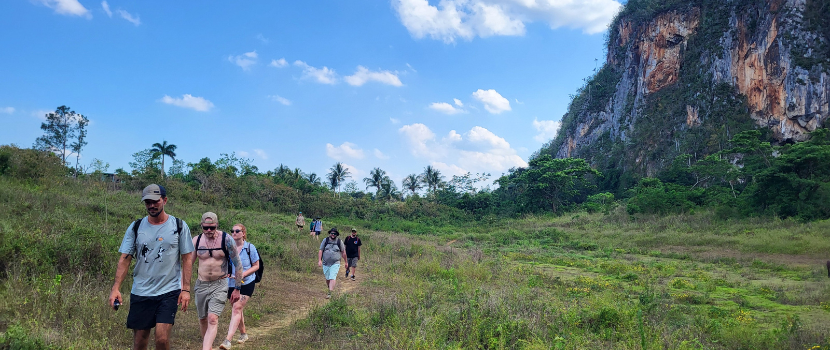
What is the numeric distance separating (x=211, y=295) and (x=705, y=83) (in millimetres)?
59047

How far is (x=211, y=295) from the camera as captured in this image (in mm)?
4328

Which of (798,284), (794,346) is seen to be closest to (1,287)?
(794,346)

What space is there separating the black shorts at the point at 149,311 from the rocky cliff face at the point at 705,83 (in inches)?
1938

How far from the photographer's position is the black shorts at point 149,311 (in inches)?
135

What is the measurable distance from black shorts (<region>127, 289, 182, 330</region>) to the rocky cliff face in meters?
49.2

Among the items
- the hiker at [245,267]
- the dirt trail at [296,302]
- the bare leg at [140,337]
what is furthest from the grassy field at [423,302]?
the bare leg at [140,337]

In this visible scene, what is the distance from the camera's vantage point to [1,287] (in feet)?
16.7

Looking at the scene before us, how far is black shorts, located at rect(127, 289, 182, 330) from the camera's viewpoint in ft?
11.2

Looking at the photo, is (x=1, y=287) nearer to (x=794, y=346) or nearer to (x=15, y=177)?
(x=794, y=346)

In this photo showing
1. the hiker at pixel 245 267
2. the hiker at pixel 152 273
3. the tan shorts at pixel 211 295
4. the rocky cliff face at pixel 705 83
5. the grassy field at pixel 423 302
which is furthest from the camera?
the rocky cliff face at pixel 705 83

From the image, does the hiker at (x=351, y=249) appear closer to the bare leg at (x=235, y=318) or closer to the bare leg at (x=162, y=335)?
the bare leg at (x=235, y=318)

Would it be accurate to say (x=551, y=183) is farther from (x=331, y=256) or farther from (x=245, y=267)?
(x=245, y=267)

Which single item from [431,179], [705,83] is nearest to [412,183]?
[431,179]

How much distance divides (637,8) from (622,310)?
73319 mm
